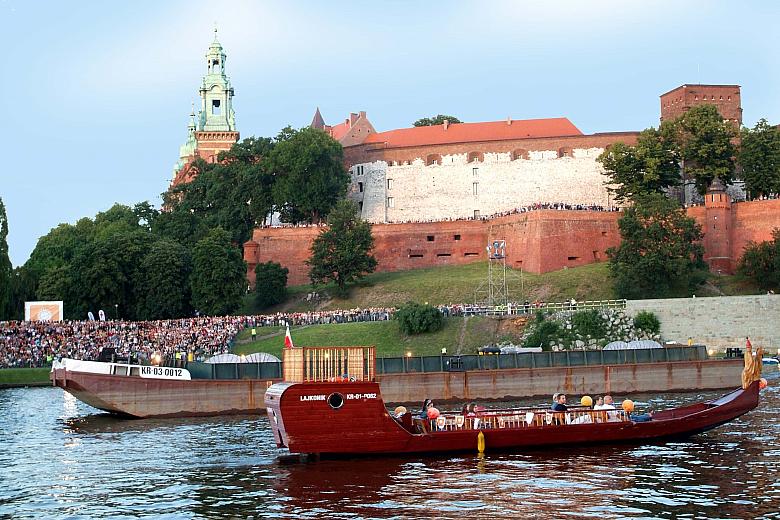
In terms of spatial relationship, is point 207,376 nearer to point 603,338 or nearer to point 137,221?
point 603,338

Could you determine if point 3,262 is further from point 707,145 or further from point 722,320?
point 707,145

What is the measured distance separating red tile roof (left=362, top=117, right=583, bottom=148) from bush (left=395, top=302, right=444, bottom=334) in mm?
40445

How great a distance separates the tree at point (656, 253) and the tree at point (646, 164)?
8.92 metres

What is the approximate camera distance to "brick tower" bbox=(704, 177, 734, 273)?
285ft

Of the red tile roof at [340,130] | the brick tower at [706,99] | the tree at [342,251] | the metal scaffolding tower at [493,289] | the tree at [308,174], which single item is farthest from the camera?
the red tile roof at [340,130]

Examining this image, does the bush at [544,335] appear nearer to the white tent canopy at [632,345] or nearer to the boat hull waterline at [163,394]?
the white tent canopy at [632,345]

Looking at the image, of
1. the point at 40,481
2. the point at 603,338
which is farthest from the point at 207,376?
the point at 603,338

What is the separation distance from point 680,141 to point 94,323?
→ 5091cm

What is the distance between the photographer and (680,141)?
94875 mm

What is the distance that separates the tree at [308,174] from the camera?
10206 cm

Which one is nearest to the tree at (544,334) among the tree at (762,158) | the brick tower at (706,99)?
the tree at (762,158)

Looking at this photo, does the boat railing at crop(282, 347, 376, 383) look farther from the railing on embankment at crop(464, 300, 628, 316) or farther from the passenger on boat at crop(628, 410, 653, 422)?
the railing on embankment at crop(464, 300, 628, 316)

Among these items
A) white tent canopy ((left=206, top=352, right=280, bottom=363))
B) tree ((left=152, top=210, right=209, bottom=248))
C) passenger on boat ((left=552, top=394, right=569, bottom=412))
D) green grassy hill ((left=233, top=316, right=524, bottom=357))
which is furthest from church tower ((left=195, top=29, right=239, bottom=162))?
passenger on boat ((left=552, top=394, right=569, bottom=412))

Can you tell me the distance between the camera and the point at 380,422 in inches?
1368
